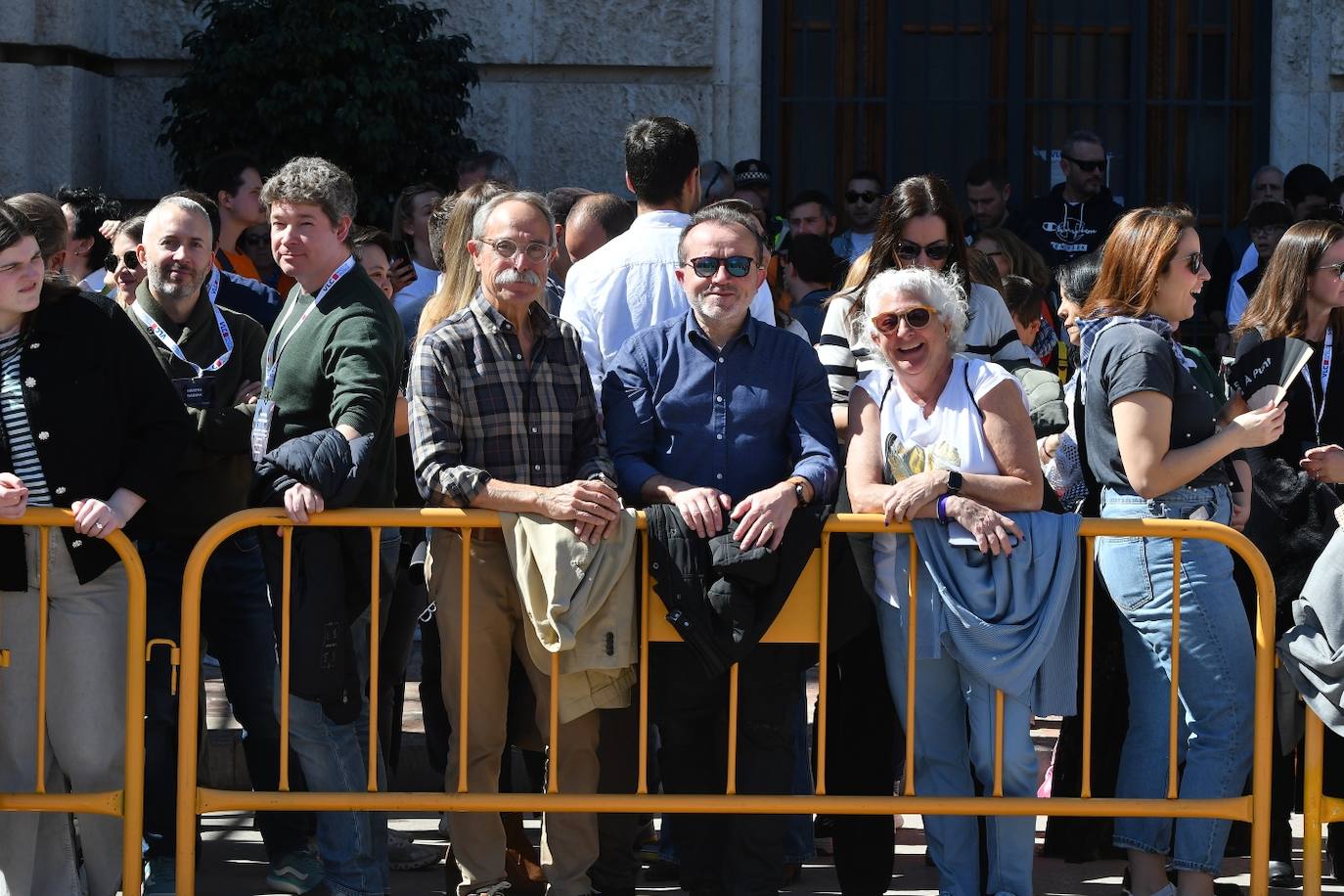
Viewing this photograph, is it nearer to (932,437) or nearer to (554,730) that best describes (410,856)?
(554,730)

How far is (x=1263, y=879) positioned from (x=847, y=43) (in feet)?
22.7

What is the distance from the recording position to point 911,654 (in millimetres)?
5285

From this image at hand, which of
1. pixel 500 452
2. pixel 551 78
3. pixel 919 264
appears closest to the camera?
pixel 500 452

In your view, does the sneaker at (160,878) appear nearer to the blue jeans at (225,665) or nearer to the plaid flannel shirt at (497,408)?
the blue jeans at (225,665)

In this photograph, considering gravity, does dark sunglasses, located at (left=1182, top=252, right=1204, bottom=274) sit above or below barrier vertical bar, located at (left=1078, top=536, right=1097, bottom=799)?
above

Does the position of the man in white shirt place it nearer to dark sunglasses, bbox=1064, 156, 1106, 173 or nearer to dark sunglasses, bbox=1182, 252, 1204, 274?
dark sunglasses, bbox=1182, 252, 1204, 274

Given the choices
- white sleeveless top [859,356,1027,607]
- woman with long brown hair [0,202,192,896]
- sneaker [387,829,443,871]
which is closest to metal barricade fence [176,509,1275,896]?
white sleeveless top [859,356,1027,607]

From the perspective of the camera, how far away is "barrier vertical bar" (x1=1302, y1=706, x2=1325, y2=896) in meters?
5.31

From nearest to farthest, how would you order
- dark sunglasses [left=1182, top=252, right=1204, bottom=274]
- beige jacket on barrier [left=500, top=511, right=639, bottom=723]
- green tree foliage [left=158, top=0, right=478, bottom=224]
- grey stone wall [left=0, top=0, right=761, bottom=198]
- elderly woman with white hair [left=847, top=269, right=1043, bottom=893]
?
beige jacket on barrier [left=500, top=511, right=639, bottom=723], elderly woman with white hair [left=847, top=269, right=1043, bottom=893], dark sunglasses [left=1182, top=252, right=1204, bottom=274], green tree foliage [left=158, top=0, right=478, bottom=224], grey stone wall [left=0, top=0, right=761, bottom=198]

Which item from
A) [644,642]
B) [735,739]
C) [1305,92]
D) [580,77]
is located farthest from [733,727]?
[1305,92]

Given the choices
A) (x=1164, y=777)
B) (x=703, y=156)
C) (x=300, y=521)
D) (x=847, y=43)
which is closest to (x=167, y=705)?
(x=300, y=521)

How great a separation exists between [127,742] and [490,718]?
100cm

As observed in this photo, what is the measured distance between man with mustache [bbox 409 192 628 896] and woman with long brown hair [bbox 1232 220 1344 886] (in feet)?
6.87

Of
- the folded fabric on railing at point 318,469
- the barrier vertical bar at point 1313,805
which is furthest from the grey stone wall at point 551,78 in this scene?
the barrier vertical bar at point 1313,805
